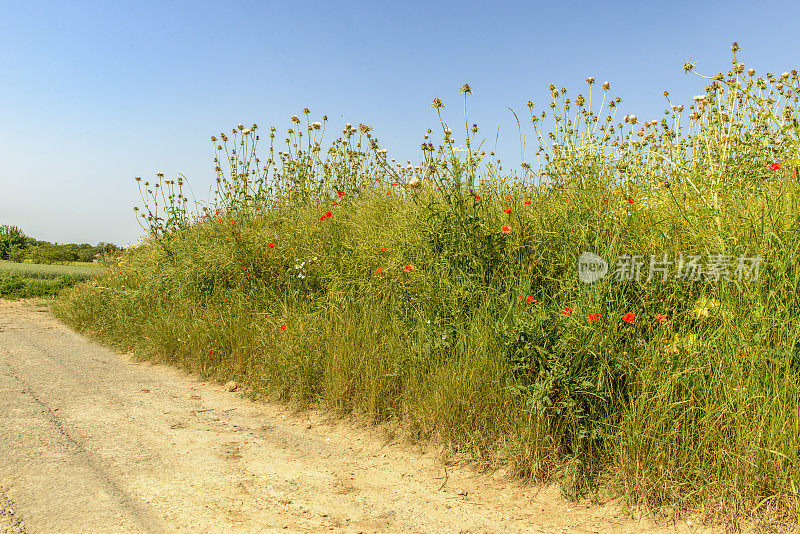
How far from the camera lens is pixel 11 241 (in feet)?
92.1

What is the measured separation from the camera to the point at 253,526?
113 inches

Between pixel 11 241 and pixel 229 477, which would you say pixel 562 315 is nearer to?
pixel 229 477

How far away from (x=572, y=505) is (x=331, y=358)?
92.4 inches

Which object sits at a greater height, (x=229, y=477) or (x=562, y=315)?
(x=562, y=315)

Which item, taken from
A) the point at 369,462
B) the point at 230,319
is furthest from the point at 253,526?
the point at 230,319

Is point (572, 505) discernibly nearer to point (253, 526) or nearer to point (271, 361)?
point (253, 526)

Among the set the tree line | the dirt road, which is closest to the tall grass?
the dirt road

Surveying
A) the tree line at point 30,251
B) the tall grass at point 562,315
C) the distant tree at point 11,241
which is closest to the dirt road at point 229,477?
the tall grass at point 562,315

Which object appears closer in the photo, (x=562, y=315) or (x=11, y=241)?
(x=562, y=315)

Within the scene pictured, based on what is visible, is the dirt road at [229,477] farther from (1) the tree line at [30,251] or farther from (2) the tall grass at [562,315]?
(1) the tree line at [30,251]

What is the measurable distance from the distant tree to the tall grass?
24.9 m

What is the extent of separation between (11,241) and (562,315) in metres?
32.0

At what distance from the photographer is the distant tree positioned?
26.7 metres

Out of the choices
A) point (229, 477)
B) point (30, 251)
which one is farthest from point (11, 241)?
point (229, 477)
